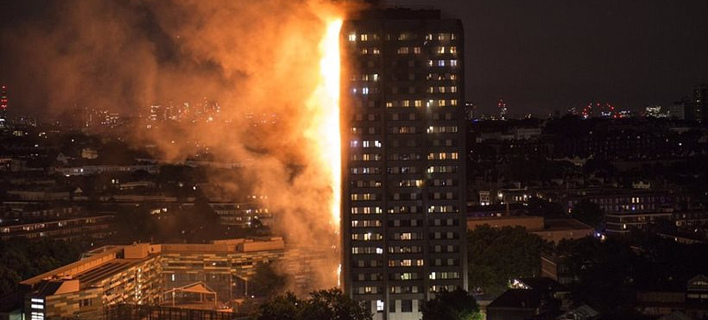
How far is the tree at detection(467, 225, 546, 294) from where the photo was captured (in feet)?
73.4

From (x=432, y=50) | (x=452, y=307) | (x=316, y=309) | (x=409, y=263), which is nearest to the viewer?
(x=316, y=309)

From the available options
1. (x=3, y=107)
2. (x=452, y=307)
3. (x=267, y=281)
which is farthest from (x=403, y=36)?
(x=3, y=107)

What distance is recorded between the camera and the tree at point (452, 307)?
61.1ft

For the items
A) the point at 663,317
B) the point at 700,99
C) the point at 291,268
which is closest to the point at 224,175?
the point at 291,268

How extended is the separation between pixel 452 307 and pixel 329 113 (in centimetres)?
519

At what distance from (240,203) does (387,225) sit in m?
18.4

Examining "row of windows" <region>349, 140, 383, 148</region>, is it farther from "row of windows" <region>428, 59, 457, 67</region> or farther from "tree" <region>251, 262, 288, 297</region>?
"tree" <region>251, 262, 288, 297</region>

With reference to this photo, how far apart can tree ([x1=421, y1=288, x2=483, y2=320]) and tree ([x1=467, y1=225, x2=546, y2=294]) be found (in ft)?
9.68

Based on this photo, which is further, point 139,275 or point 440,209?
point 139,275

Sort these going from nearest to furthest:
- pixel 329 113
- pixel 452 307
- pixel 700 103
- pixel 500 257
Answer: pixel 452 307
pixel 329 113
pixel 500 257
pixel 700 103

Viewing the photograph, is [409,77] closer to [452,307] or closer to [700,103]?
[452,307]

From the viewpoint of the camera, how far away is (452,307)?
1867cm

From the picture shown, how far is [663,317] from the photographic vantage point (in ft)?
56.2

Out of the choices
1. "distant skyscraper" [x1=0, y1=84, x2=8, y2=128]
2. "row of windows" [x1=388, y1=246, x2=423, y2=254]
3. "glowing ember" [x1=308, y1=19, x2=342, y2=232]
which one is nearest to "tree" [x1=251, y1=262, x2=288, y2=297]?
"glowing ember" [x1=308, y1=19, x2=342, y2=232]
